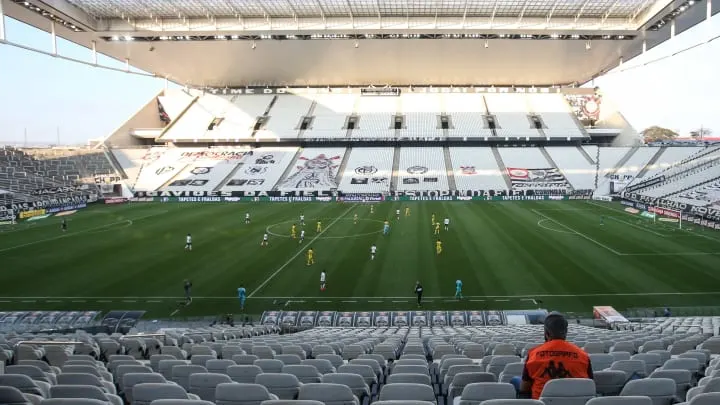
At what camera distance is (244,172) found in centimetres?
6266

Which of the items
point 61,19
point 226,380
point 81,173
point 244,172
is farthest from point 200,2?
point 226,380

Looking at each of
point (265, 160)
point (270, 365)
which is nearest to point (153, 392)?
point (270, 365)

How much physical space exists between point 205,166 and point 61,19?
1034 inches

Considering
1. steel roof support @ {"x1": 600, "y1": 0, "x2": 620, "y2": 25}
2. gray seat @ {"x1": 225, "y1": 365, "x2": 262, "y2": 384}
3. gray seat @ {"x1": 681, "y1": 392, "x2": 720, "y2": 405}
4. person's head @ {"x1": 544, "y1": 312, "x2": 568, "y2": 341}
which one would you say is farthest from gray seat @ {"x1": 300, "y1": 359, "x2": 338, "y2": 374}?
steel roof support @ {"x1": 600, "y1": 0, "x2": 620, "y2": 25}

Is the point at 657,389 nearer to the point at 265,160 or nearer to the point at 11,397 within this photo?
the point at 11,397

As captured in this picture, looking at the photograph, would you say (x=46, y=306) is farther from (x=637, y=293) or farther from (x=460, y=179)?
(x=460, y=179)

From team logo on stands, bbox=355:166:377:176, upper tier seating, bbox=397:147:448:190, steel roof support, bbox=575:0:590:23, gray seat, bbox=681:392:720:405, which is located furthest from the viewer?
team logo on stands, bbox=355:166:377:176

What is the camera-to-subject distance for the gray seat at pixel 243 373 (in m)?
5.49

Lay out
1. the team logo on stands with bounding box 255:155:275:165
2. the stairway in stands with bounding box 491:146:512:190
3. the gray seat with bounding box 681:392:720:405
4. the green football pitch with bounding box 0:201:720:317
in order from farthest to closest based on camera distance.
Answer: the team logo on stands with bounding box 255:155:275:165
the stairway in stands with bounding box 491:146:512:190
the green football pitch with bounding box 0:201:720:317
the gray seat with bounding box 681:392:720:405

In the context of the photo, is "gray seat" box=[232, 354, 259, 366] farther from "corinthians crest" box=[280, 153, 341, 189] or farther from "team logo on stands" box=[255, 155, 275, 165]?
"team logo on stands" box=[255, 155, 275, 165]

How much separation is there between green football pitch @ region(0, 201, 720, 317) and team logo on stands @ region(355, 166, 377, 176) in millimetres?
20548

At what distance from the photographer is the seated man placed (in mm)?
4316

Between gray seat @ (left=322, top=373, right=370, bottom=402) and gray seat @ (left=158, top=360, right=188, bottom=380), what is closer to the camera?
gray seat @ (left=322, top=373, right=370, bottom=402)

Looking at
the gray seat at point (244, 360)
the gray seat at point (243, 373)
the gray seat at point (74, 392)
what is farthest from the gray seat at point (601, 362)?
the gray seat at point (74, 392)
